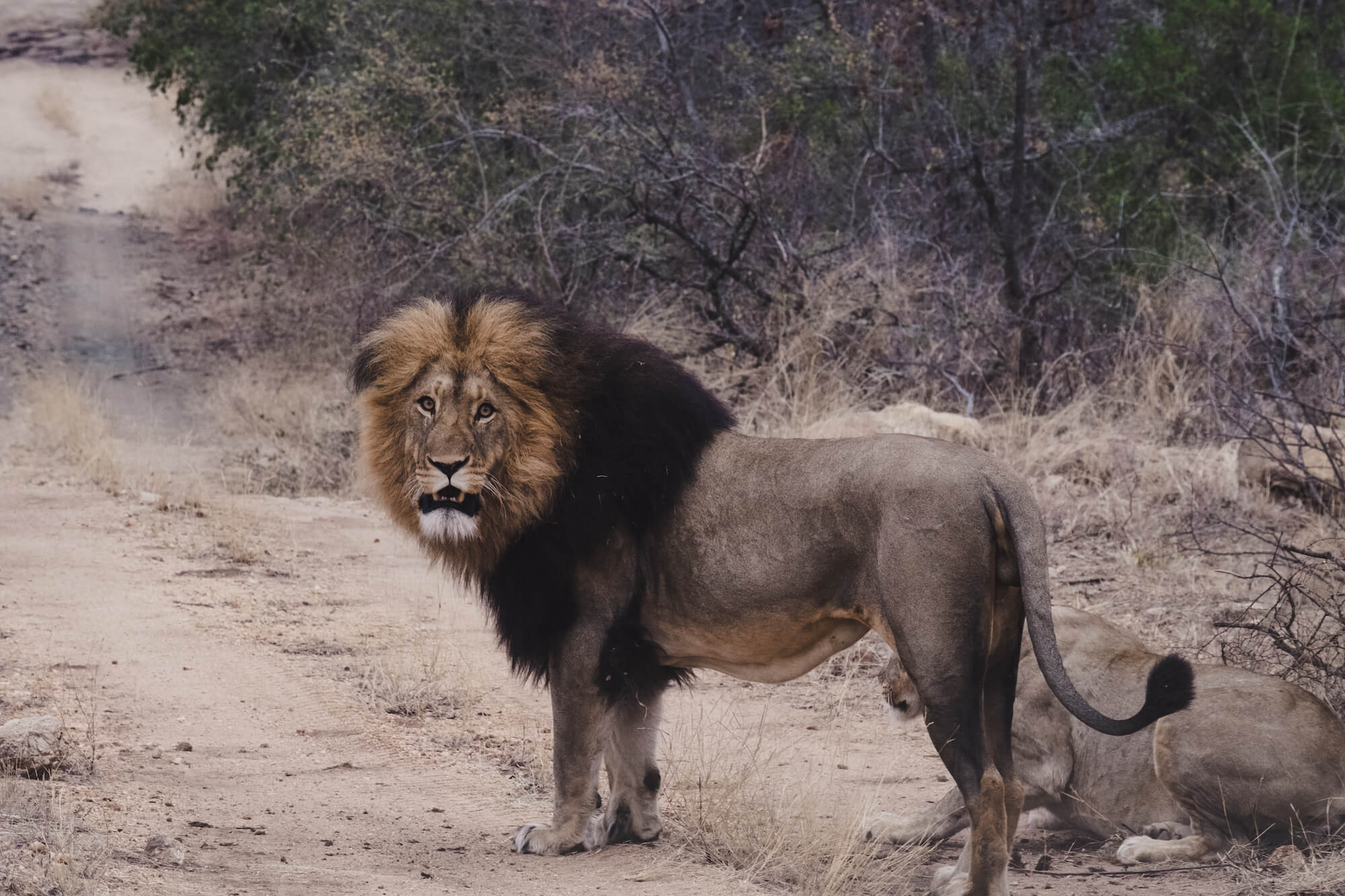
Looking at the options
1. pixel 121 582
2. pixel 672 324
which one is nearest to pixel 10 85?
pixel 672 324

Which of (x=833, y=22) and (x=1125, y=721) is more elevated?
(x=833, y=22)

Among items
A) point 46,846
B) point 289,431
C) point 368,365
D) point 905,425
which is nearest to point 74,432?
point 289,431

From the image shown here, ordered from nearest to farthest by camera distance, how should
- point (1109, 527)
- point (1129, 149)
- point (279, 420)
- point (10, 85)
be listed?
point (1109, 527), point (279, 420), point (1129, 149), point (10, 85)

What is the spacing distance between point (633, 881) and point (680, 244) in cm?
908

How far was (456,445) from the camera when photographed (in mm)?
4555

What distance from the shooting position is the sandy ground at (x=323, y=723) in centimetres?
460

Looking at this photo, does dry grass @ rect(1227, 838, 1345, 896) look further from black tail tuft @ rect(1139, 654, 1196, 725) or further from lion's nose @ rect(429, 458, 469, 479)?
lion's nose @ rect(429, 458, 469, 479)

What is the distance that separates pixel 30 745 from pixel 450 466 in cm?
170

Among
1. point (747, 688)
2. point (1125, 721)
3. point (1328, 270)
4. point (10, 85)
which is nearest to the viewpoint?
point (1125, 721)

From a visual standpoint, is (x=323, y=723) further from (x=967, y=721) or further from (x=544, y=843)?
(x=967, y=721)

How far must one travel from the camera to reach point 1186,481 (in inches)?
376

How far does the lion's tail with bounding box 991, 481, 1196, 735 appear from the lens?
409 centimetres

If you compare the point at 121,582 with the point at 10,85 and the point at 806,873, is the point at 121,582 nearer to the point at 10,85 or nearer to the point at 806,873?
the point at 806,873

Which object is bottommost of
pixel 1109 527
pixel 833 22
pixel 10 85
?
pixel 10 85
